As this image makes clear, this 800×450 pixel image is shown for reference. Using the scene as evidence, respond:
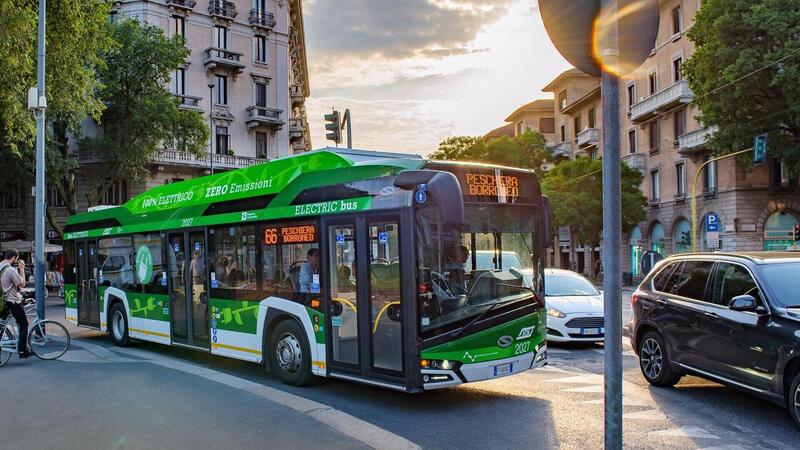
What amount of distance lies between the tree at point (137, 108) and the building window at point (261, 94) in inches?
411

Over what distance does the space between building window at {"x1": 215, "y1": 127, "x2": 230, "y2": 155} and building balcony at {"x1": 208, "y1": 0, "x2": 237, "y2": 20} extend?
8.34 metres

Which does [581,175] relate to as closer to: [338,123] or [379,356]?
[338,123]

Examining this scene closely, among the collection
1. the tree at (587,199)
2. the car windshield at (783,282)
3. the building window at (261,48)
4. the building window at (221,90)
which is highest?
the building window at (261,48)

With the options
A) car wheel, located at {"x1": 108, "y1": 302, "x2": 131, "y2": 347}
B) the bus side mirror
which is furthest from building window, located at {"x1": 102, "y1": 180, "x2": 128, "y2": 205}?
the bus side mirror

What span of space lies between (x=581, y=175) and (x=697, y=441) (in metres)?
39.5

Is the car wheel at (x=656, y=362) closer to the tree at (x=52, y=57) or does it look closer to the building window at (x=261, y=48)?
the tree at (x=52, y=57)

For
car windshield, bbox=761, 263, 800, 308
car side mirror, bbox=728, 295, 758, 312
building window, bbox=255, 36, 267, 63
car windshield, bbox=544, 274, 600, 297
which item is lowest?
car windshield, bbox=544, 274, 600, 297

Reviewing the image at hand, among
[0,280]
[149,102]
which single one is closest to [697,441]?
[0,280]

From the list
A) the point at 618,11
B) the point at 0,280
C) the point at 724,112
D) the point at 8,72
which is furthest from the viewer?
the point at 724,112

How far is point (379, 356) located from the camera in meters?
7.65

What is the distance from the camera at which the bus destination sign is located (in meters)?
8.72

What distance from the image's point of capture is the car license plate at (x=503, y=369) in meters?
7.47

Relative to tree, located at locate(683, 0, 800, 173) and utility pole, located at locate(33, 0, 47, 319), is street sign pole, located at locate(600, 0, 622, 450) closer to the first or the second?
utility pole, located at locate(33, 0, 47, 319)

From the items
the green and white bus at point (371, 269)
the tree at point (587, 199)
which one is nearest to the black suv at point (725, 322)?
the green and white bus at point (371, 269)
